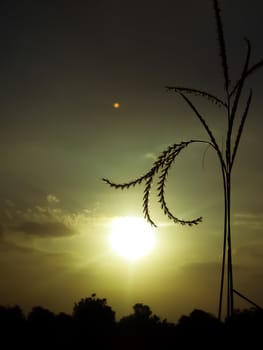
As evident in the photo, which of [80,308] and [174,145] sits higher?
[80,308]

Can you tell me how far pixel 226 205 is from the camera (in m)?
5.34

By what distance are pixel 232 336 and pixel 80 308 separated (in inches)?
3678

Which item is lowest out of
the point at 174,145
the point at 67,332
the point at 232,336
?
the point at 232,336

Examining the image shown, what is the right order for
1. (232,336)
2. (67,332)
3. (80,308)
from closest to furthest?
1. (232,336)
2. (67,332)
3. (80,308)

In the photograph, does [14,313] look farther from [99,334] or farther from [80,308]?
[80,308]

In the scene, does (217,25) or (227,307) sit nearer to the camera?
(227,307)

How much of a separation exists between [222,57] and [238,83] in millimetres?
388

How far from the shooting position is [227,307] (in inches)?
206

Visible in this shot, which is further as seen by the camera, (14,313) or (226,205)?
Result: (14,313)

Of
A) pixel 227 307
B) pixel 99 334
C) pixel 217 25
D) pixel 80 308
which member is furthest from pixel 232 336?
pixel 80 308

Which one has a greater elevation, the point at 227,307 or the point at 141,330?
the point at 141,330

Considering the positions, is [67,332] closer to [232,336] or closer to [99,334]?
[99,334]

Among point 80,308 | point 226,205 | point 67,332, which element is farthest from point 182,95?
point 80,308

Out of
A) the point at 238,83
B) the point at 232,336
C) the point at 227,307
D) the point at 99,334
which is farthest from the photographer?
the point at 99,334
